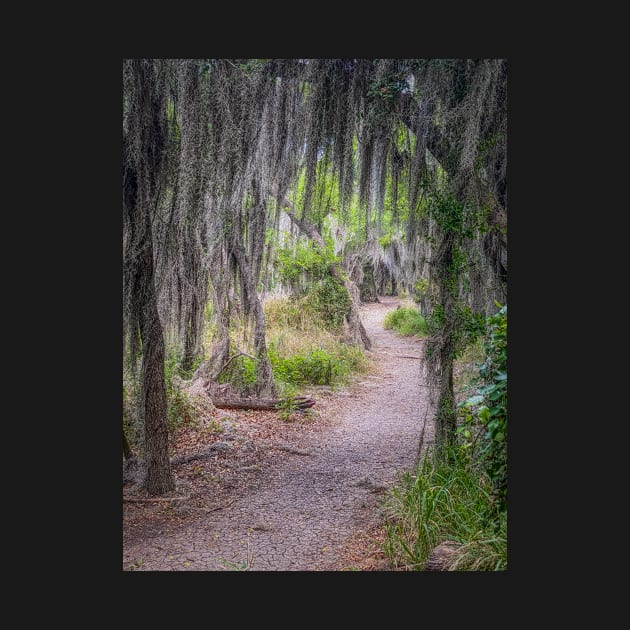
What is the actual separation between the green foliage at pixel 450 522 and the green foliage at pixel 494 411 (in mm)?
75

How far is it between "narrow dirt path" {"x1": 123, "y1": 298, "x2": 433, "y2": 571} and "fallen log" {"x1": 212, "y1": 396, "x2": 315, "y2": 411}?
0.15 metres

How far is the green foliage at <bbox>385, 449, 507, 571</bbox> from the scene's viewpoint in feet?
9.30

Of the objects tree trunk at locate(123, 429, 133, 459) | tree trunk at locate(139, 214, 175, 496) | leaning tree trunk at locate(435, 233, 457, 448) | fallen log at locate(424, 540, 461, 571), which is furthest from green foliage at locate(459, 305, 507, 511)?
tree trunk at locate(123, 429, 133, 459)

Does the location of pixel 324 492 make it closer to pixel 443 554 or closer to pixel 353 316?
pixel 443 554

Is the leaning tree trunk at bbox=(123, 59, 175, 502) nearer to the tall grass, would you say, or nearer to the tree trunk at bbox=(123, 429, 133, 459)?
the tree trunk at bbox=(123, 429, 133, 459)

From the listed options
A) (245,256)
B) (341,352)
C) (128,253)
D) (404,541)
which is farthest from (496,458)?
(128,253)

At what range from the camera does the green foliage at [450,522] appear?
2.83 meters

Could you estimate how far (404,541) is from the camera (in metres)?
2.96

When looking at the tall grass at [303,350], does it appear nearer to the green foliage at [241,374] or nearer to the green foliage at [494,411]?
the green foliage at [241,374]

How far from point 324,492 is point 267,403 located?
3.23ft

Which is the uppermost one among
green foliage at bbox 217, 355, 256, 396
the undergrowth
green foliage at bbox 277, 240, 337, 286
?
green foliage at bbox 277, 240, 337, 286

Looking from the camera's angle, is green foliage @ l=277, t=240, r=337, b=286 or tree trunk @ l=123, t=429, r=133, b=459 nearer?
tree trunk @ l=123, t=429, r=133, b=459

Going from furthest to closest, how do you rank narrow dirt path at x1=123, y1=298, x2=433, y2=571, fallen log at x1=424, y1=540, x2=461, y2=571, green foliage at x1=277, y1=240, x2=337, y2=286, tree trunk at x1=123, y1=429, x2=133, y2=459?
1. green foliage at x1=277, y1=240, x2=337, y2=286
2. tree trunk at x1=123, y1=429, x2=133, y2=459
3. narrow dirt path at x1=123, y1=298, x2=433, y2=571
4. fallen log at x1=424, y1=540, x2=461, y2=571

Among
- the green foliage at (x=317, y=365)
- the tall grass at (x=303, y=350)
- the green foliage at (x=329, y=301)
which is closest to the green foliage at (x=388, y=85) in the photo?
the green foliage at (x=329, y=301)
